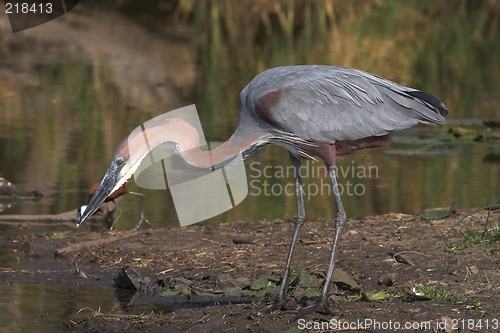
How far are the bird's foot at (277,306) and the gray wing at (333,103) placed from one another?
1.21m

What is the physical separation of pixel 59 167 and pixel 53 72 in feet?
22.4

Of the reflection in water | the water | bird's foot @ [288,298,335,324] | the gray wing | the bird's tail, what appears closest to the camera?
bird's foot @ [288,298,335,324]

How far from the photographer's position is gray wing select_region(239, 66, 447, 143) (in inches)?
242

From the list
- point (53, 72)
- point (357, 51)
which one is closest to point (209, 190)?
point (53, 72)

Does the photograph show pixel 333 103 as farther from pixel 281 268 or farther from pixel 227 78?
pixel 227 78

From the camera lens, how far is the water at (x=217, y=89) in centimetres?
923

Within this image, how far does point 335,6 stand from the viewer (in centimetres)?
2670

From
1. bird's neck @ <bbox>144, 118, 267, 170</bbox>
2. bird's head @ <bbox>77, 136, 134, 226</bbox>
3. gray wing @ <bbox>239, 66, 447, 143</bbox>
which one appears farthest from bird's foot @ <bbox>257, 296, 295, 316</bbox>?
bird's head @ <bbox>77, 136, 134, 226</bbox>

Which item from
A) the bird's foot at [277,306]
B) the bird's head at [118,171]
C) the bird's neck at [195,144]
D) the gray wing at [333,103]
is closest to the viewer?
the bird's foot at [277,306]

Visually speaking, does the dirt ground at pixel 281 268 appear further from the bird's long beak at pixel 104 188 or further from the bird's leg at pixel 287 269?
the bird's long beak at pixel 104 188

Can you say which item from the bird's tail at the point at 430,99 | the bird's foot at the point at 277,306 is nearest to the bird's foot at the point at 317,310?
the bird's foot at the point at 277,306

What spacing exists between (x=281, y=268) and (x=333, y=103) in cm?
143

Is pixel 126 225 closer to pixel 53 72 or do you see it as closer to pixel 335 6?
pixel 53 72

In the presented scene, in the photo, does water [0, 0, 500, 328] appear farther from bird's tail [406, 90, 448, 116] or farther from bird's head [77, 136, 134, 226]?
bird's tail [406, 90, 448, 116]
